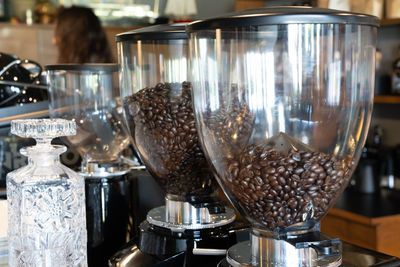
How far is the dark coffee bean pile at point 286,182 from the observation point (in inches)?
25.6

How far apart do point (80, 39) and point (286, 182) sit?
2711mm

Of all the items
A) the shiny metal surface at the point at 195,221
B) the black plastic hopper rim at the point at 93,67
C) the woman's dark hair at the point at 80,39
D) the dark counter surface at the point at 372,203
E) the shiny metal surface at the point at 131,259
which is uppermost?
the woman's dark hair at the point at 80,39

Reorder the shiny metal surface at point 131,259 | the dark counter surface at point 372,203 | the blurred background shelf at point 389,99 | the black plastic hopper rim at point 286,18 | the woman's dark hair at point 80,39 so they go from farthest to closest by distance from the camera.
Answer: the woman's dark hair at point 80,39 → the blurred background shelf at point 389,99 → the dark counter surface at point 372,203 → the shiny metal surface at point 131,259 → the black plastic hopper rim at point 286,18

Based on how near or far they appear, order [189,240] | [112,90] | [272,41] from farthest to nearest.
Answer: [112,90] → [189,240] → [272,41]

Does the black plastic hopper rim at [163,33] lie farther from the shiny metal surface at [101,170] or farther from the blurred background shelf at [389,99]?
the blurred background shelf at [389,99]

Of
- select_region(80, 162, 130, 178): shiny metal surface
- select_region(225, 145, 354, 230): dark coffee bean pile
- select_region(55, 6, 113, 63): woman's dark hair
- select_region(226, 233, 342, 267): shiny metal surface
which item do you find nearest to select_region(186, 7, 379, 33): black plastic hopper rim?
select_region(225, 145, 354, 230): dark coffee bean pile

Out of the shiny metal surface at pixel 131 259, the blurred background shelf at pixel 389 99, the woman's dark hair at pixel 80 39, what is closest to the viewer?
the shiny metal surface at pixel 131 259

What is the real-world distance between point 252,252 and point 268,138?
0.14 metres

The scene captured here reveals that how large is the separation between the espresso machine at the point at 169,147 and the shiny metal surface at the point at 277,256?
108 mm

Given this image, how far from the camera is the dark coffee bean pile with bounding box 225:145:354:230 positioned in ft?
2.13

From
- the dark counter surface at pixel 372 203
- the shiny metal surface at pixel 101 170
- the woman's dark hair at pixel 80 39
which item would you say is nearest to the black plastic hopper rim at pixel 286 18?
the shiny metal surface at pixel 101 170

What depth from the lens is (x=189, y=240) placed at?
2.60 feet

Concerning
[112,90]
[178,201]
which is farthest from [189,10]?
[178,201]

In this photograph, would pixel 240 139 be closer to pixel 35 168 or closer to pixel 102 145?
pixel 35 168
